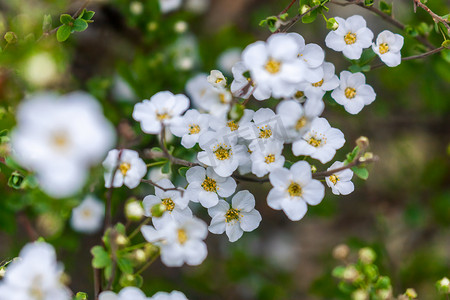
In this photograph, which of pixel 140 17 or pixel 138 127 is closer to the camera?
pixel 138 127

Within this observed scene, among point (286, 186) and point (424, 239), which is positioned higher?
point (286, 186)

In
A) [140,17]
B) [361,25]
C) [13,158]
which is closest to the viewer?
[13,158]

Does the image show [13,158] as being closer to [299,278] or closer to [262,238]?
[262,238]

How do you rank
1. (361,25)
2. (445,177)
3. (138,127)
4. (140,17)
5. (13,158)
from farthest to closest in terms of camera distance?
(445,177) < (140,17) < (138,127) < (361,25) < (13,158)

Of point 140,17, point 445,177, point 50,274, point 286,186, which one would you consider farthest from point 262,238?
point 50,274

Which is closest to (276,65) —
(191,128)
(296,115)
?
(296,115)

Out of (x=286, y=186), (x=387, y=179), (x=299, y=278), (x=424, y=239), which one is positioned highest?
(x=286, y=186)

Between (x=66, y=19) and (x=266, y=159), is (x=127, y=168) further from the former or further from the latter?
(x=66, y=19)
